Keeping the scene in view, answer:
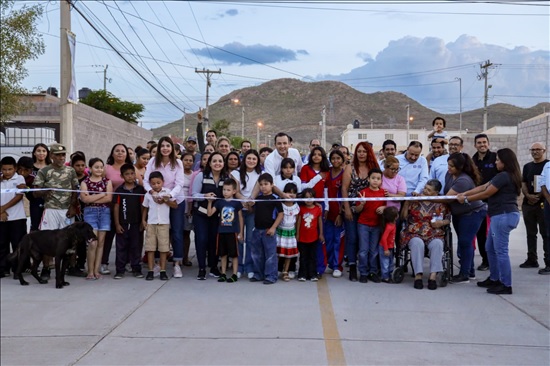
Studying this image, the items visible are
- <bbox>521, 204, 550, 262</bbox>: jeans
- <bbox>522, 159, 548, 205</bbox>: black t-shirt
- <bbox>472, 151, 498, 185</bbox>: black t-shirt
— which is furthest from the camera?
<bbox>521, 204, 550, 262</bbox>: jeans

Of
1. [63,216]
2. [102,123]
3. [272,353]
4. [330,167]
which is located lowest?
[272,353]

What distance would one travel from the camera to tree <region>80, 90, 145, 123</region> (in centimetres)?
4547

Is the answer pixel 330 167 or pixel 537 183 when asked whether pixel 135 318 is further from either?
pixel 537 183

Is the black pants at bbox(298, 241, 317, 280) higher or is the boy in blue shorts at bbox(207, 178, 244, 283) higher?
the boy in blue shorts at bbox(207, 178, 244, 283)

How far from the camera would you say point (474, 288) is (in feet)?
25.7

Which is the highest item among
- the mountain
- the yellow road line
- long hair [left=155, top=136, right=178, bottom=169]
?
the mountain

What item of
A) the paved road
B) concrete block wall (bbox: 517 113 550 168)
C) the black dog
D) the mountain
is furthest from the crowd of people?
the mountain

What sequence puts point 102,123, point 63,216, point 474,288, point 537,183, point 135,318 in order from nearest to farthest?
point 135,318 < point 63,216 < point 474,288 < point 537,183 < point 102,123

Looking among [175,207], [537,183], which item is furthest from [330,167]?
[537,183]

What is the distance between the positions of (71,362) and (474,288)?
17.6ft

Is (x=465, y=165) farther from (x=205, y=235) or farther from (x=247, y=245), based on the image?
(x=205, y=235)

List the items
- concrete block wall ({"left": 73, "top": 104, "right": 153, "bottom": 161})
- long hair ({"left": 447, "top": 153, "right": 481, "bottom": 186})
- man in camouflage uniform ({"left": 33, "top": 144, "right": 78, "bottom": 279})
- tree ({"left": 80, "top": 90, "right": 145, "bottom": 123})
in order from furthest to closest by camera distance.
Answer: tree ({"left": 80, "top": 90, "right": 145, "bottom": 123}) < concrete block wall ({"left": 73, "top": 104, "right": 153, "bottom": 161}) < long hair ({"left": 447, "top": 153, "right": 481, "bottom": 186}) < man in camouflage uniform ({"left": 33, "top": 144, "right": 78, "bottom": 279})

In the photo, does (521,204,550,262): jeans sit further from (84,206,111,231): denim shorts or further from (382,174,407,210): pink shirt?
→ (84,206,111,231): denim shorts

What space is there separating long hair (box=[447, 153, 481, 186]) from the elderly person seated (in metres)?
0.36
